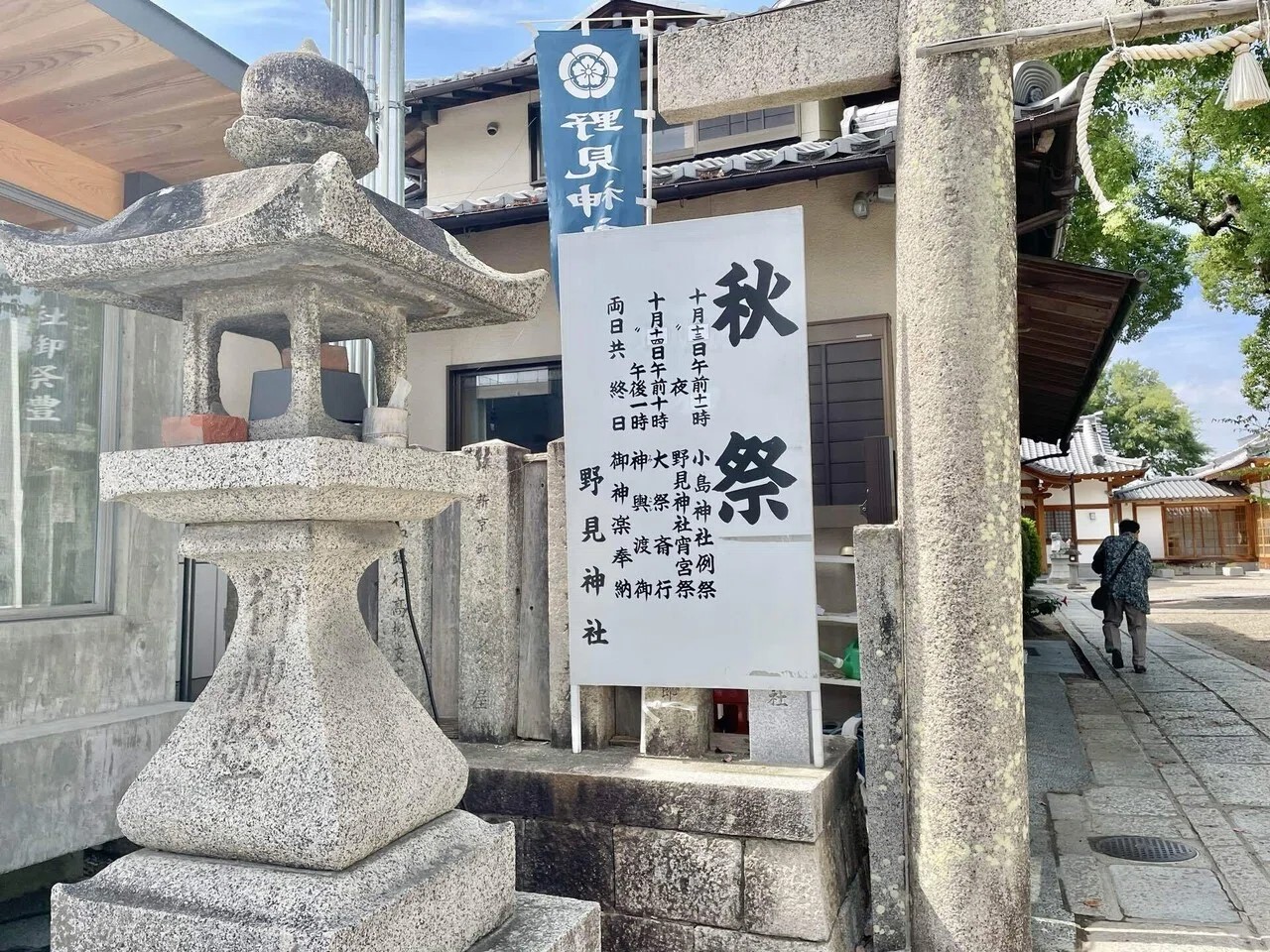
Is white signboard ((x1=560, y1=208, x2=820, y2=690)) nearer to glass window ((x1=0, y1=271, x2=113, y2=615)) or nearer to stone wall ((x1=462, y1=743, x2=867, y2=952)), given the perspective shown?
stone wall ((x1=462, y1=743, x2=867, y2=952))

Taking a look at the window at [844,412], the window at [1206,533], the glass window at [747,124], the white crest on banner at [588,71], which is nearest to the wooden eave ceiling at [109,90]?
the white crest on banner at [588,71]

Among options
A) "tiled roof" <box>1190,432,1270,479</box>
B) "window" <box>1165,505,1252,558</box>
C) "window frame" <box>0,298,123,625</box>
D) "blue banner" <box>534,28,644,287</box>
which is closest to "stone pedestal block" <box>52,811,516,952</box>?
→ "window frame" <box>0,298,123,625</box>

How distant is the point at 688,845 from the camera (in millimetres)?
3625

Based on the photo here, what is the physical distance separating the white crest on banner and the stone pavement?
5857 mm

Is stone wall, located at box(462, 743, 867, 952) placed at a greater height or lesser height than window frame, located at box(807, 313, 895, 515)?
lesser

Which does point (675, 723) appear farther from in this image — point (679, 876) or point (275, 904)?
point (275, 904)

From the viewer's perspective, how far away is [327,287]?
2791 millimetres

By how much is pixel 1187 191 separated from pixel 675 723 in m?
16.5

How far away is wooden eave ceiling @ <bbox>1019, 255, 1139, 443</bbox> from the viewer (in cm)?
628

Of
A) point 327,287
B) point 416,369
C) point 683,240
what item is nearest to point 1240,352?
point 416,369

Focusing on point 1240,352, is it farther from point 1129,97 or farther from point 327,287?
point 327,287

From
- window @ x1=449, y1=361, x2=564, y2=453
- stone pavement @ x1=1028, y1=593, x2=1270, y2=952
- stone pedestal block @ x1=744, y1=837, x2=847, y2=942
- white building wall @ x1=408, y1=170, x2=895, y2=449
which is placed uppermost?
white building wall @ x1=408, y1=170, x2=895, y2=449

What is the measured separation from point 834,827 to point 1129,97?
1543 cm

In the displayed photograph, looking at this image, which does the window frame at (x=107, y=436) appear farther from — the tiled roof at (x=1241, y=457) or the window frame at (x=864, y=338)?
the tiled roof at (x=1241, y=457)
